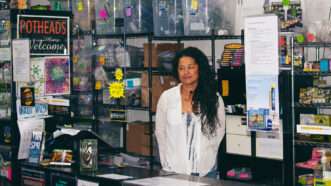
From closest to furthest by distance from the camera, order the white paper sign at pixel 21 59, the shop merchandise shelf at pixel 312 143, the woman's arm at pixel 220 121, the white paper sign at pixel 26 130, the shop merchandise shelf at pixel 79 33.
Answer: the woman's arm at pixel 220 121 → the shop merchandise shelf at pixel 312 143 → the white paper sign at pixel 26 130 → the white paper sign at pixel 21 59 → the shop merchandise shelf at pixel 79 33

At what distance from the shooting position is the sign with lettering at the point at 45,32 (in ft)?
18.6

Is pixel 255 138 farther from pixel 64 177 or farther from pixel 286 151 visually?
pixel 64 177

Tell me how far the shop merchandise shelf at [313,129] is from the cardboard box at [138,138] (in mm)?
1844

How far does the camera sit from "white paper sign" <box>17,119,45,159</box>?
217 inches

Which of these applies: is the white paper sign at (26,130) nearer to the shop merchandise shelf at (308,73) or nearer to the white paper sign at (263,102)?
the white paper sign at (263,102)

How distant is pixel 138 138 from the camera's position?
21.7ft

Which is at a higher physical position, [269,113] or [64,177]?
[269,113]

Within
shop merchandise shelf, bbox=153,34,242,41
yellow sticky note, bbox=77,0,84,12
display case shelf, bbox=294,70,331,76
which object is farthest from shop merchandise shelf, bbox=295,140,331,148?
yellow sticky note, bbox=77,0,84,12

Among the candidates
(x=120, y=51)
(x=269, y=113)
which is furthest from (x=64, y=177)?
(x=120, y=51)

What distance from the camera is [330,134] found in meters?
5.08

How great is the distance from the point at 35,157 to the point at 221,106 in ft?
5.07

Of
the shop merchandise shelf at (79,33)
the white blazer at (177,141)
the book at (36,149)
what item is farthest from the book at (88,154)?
the shop merchandise shelf at (79,33)

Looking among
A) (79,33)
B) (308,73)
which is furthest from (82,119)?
(308,73)

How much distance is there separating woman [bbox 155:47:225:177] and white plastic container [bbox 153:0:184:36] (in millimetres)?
1236
